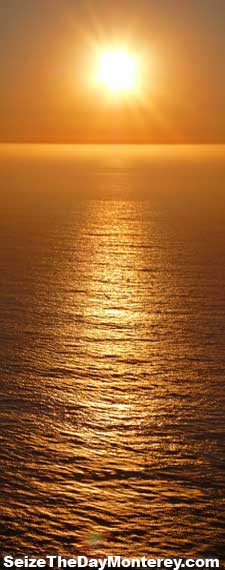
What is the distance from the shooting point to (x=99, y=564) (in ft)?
14.5

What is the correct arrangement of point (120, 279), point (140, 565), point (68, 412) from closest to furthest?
1. point (140, 565)
2. point (68, 412)
3. point (120, 279)

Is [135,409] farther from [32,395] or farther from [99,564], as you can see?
[99,564]

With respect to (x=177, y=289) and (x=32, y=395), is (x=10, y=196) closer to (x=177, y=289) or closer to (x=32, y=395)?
(x=177, y=289)

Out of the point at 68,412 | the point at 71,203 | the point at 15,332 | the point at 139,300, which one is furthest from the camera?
the point at 71,203

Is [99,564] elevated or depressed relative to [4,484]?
→ depressed

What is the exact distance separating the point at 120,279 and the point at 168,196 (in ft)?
54.2

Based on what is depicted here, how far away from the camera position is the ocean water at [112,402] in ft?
15.5

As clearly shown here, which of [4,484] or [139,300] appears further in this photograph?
[139,300]

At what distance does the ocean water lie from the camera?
4.73 m

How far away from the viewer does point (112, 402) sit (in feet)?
21.2

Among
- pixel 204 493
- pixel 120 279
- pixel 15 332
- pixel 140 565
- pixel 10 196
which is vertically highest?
pixel 10 196

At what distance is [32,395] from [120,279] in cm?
525

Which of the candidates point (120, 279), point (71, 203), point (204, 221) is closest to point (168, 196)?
point (71, 203)

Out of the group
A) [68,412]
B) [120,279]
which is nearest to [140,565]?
[68,412]
